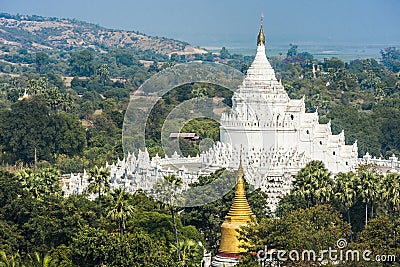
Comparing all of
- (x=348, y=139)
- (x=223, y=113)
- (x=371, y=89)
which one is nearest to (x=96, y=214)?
(x=223, y=113)

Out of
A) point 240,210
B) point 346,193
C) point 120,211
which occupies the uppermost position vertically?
point 346,193

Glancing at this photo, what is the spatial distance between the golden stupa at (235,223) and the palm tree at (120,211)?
432 cm

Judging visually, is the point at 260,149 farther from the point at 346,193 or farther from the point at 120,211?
the point at 120,211

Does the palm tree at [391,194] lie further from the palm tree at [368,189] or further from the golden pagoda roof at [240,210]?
the golden pagoda roof at [240,210]

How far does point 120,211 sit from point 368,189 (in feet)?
41.7

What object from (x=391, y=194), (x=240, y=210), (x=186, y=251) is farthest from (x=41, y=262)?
(x=391, y=194)

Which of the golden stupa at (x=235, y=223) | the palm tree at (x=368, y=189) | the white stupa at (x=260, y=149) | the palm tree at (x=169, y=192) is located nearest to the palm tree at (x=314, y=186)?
the palm tree at (x=368, y=189)

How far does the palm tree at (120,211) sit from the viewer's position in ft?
186

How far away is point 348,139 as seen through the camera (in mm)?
119312

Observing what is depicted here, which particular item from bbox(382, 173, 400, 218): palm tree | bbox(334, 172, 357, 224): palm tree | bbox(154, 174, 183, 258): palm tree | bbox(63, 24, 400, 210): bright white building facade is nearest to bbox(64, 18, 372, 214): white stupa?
bbox(63, 24, 400, 210): bright white building facade

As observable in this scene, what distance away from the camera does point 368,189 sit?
63156 mm

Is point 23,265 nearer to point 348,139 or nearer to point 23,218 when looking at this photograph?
point 23,218

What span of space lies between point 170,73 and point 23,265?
34.5 meters

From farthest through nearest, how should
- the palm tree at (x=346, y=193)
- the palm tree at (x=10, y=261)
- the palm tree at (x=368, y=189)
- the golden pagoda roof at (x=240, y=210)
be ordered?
the palm tree at (x=346, y=193)
the palm tree at (x=368, y=189)
the golden pagoda roof at (x=240, y=210)
the palm tree at (x=10, y=261)
